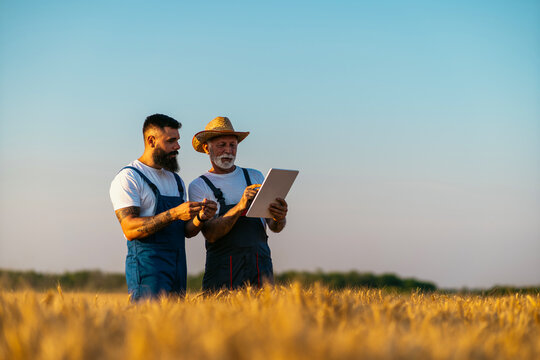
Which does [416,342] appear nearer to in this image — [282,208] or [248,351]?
[248,351]

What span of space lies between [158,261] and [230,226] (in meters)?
0.80

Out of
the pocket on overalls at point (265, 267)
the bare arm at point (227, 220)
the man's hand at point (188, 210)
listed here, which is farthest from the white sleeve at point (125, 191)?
the pocket on overalls at point (265, 267)

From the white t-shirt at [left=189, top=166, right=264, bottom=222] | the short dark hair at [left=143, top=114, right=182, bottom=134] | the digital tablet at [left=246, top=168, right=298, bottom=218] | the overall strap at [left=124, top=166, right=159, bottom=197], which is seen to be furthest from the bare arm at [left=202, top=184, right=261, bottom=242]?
the short dark hair at [left=143, top=114, right=182, bottom=134]

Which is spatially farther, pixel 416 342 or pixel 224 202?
pixel 224 202

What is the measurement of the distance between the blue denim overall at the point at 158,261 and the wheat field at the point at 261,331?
1.24m

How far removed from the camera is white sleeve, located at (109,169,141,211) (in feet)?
18.1

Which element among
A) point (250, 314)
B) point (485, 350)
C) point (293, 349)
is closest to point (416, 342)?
point (485, 350)

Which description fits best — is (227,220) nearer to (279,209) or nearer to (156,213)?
(279,209)

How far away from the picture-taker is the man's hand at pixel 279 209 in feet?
19.0

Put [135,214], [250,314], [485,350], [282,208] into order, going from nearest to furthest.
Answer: [485,350] → [250,314] → [135,214] → [282,208]

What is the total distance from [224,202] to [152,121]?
1.14m

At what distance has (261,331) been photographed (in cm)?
252

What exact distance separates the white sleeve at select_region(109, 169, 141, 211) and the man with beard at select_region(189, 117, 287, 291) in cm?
68

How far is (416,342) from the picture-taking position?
7.88ft
